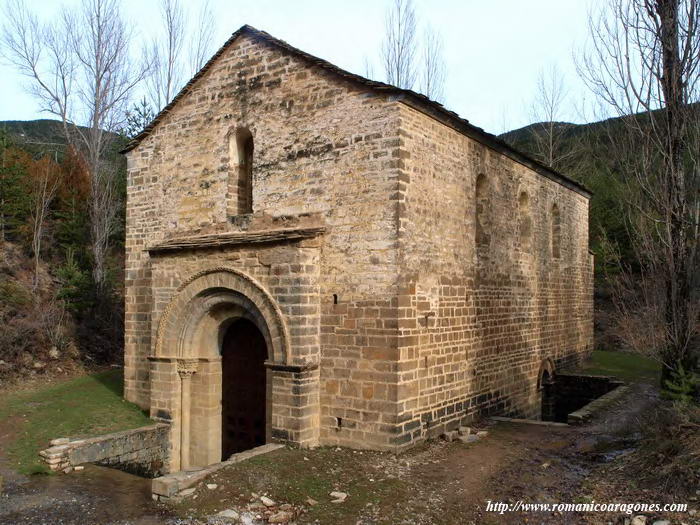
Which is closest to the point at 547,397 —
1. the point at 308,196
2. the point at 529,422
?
the point at 529,422

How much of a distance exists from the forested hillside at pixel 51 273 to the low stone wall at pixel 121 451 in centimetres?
669

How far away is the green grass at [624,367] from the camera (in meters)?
16.0

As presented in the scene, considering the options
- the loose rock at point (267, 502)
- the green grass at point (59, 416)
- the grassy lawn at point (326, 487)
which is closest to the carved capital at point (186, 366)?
the green grass at point (59, 416)

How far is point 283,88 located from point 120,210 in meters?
16.1

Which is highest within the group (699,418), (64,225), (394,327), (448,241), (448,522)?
(64,225)

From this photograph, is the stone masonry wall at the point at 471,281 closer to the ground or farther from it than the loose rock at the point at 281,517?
farther from it

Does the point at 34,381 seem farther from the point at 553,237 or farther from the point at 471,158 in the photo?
the point at 553,237

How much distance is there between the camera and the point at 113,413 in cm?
1102

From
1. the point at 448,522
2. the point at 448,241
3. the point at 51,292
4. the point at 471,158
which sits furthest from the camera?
the point at 51,292

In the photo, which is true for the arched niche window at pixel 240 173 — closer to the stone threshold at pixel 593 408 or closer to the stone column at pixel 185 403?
the stone column at pixel 185 403

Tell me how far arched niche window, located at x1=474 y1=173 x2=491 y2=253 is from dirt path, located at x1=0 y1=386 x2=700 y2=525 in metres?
3.96

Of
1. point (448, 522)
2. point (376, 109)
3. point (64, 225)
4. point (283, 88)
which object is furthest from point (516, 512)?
point (64, 225)

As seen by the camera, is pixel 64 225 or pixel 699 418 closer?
pixel 699 418

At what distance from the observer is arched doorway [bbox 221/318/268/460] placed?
38.1ft
